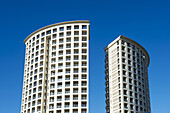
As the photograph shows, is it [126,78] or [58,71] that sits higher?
[58,71]

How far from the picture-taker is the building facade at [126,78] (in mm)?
83106

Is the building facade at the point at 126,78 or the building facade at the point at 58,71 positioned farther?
the building facade at the point at 126,78

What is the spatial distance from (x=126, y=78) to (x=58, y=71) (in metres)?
23.1

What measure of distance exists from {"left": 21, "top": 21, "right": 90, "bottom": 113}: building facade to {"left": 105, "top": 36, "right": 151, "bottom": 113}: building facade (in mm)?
14705

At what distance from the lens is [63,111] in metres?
72.0

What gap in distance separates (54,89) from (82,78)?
28.9 feet

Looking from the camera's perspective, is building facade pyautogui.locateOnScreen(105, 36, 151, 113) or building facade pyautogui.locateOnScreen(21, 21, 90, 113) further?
building facade pyautogui.locateOnScreen(105, 36, 151, 113)

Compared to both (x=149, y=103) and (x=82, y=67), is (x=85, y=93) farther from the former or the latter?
(x=149, y=103)

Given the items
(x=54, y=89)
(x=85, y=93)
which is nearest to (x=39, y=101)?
(x=54, y=89)

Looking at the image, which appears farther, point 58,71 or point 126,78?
point 126,78

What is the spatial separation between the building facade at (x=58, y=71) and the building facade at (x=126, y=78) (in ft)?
48.2

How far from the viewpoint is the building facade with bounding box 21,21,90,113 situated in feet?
241

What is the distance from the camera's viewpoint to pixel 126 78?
279 feet

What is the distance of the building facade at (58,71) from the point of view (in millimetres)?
73375
